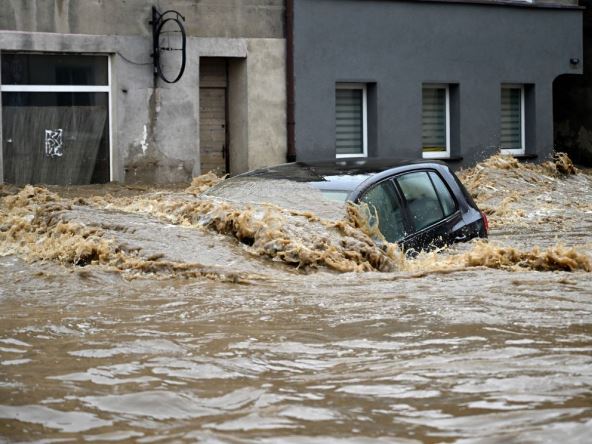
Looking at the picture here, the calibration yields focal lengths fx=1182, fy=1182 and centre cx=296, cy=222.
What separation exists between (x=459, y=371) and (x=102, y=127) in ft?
47.0

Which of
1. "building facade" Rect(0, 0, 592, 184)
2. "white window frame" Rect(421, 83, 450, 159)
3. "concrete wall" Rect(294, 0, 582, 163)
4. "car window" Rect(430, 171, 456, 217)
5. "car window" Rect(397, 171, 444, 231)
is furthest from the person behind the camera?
"white window frame" Rect(421, 83, 450, 159)

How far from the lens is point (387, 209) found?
32.9 feet

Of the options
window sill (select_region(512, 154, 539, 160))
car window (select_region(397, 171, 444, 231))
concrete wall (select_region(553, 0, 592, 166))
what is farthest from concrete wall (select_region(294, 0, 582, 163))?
car window (select_region(397, 171, 444, 231))

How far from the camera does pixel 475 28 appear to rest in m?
23.6

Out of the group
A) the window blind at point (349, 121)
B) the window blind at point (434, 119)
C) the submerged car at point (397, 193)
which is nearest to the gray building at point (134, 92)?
the window blind at point (349, 121)

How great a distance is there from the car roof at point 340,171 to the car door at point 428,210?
129 millimetres

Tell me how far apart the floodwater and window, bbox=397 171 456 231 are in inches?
14.3

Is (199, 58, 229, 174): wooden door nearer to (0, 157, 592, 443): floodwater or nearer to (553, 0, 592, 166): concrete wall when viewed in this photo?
(0, 157, 592, 443): floodwater

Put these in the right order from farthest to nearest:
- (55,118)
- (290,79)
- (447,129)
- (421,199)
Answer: (447,129), (290,79), (55,118), (421,199)


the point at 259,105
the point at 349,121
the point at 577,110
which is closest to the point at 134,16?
the point at 259,105

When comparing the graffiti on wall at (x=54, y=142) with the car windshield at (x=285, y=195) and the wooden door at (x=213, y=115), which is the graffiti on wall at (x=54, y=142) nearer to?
the wooden door at (x=213, y=115)

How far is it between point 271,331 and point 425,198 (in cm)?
335

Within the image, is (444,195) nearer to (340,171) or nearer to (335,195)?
(340,171)

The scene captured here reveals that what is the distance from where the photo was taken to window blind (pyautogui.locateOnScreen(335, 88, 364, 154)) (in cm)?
2231
